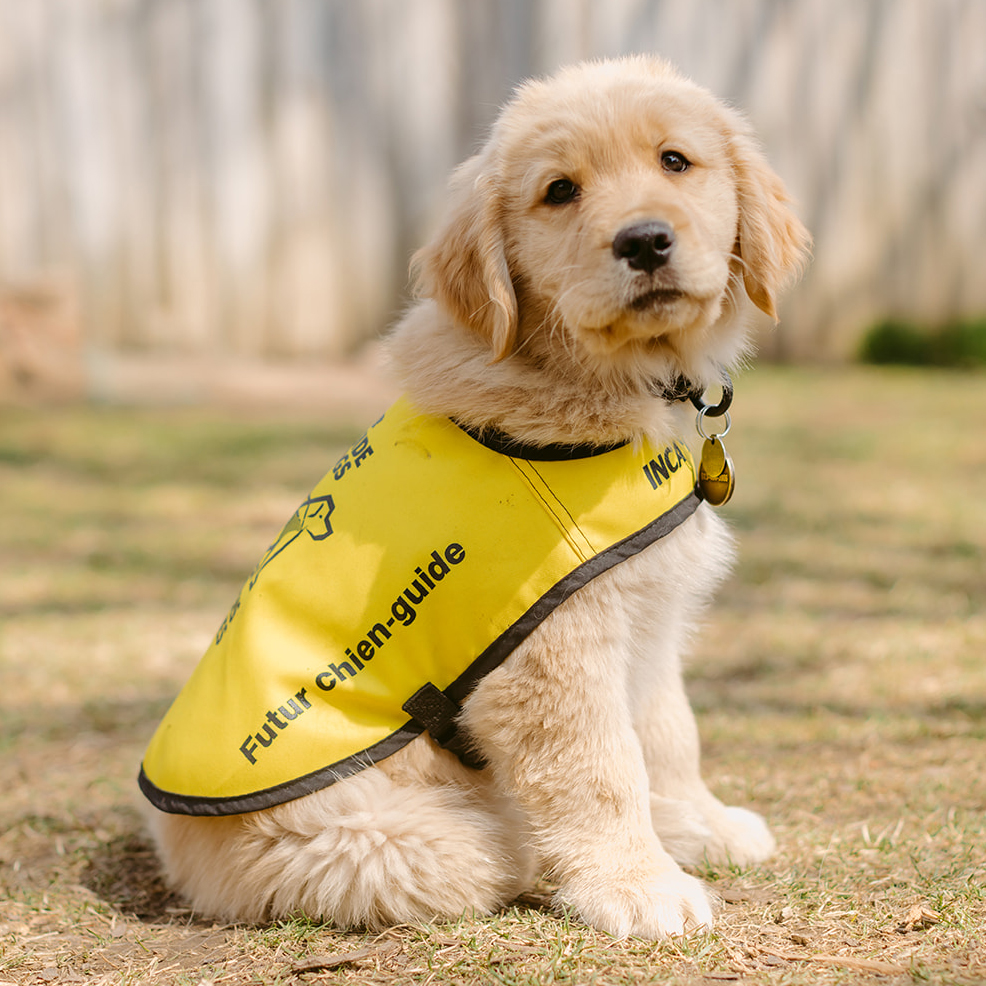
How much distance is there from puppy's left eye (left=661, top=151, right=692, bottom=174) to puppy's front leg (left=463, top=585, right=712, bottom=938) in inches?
37.6

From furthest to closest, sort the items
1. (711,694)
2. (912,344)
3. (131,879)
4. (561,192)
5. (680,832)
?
(912,344), (711,694), (131,879), (680,832), (561,192)

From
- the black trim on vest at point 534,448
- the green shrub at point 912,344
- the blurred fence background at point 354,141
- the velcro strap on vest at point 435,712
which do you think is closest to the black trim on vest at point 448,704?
the velcro strap on vest at point 435,712

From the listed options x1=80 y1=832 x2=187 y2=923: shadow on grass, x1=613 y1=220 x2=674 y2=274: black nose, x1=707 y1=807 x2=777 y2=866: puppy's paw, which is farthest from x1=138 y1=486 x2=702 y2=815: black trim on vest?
x1=707 y1=807 x2=777 y2=866: puppy's paw

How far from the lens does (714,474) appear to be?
7.95 feet

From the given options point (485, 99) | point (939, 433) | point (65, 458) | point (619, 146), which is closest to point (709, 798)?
point (619, 146)

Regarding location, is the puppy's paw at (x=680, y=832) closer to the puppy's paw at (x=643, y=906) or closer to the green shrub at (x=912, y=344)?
the puppy's paw at (x=643, y=906)

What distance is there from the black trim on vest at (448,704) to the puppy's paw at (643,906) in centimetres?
39

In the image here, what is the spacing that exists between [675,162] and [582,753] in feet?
4.30

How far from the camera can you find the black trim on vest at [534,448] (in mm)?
2252

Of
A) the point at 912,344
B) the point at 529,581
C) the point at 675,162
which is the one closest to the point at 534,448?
the point at 529,581

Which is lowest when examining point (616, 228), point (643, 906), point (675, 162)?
point (643, 906)

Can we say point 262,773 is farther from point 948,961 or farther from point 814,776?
point 814,776

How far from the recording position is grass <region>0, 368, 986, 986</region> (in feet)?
6.83

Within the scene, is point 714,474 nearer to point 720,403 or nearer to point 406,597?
point 720,403
